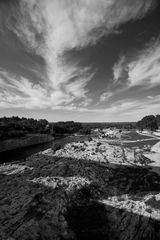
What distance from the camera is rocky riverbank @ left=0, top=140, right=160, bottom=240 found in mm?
6702

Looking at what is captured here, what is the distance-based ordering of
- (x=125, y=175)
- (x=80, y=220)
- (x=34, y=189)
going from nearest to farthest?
(x=80, y=220) < (x=34, y=189) < (x=125, y=175)

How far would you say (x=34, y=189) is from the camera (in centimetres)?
1062

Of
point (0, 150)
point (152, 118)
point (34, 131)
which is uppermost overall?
point (152, 118)

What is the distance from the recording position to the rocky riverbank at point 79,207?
6702 mm

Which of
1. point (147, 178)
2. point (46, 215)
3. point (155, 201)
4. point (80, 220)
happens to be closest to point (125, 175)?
point (147, 178)

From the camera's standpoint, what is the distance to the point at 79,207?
28.2 feet

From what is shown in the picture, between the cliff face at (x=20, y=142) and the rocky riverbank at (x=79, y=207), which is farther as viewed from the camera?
the cliff face at (x=20, y=142)

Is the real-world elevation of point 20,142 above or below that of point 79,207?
below

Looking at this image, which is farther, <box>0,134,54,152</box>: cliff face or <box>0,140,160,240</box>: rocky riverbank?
<box>0,134,54,152</box>: cliff face

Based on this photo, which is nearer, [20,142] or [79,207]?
[79,207]

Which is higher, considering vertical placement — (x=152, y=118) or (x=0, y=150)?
(x=152, y=118)

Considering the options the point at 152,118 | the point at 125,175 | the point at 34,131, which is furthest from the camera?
the point at 152,118

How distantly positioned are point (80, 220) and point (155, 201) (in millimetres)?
5333

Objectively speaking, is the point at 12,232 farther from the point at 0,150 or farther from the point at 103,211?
the point at 0,150
